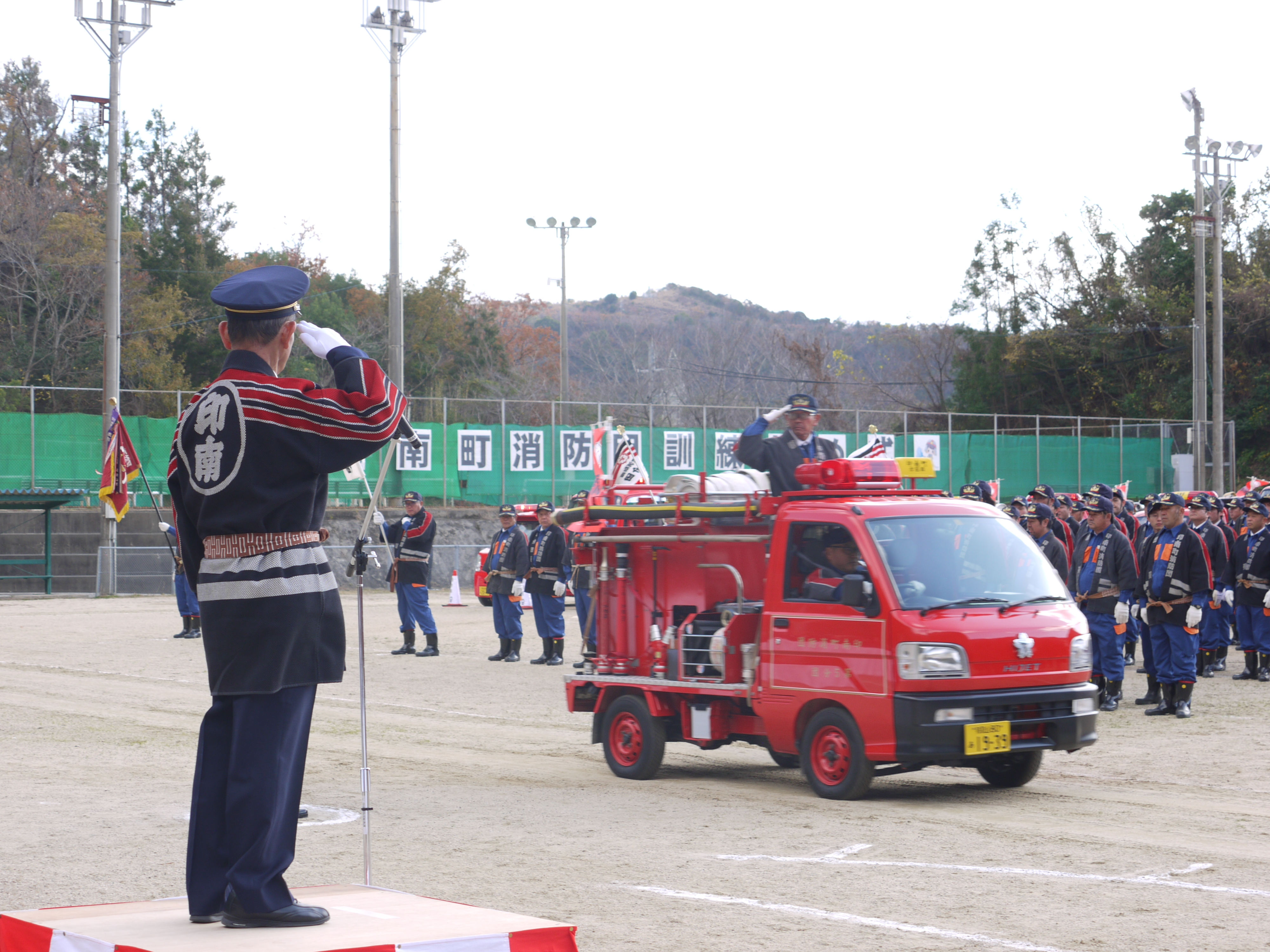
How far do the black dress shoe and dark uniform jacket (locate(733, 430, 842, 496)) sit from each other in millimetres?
7161

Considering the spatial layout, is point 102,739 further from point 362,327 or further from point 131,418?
point 362,327

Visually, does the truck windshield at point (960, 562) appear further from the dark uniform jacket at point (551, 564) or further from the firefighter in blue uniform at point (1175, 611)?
the dark uniform jacket at point (551, 564)

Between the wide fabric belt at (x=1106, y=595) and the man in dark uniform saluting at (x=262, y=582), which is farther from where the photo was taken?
the wide fabric belt at (x=1106, y=595)

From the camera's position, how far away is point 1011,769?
10953 millimetres

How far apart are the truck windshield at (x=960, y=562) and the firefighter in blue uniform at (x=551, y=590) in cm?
1126

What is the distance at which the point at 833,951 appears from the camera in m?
6.29

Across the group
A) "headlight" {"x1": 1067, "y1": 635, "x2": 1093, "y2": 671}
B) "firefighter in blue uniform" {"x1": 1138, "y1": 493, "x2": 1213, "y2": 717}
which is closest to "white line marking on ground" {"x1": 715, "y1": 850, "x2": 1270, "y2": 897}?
"headlight" {"x1": 1067, "y1": 635, "x2": 1093, "y2": 671}

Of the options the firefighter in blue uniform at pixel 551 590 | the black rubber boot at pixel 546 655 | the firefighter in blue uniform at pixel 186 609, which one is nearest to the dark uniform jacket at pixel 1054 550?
the firefighter in blue uniform at pixel 551 590

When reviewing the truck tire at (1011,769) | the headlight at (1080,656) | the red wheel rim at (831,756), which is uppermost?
the headlight at (1080,656)

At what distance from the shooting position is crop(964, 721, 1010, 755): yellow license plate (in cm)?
980

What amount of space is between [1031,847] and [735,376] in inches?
3003

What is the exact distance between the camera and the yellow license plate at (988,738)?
9797 millimetres

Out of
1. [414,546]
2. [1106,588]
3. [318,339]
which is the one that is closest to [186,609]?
[414,546]

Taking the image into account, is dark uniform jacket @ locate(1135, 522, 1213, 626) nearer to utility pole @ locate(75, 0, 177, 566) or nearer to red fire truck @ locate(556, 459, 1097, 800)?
red fire truck @ locate(556, 459, 1097, 800)
